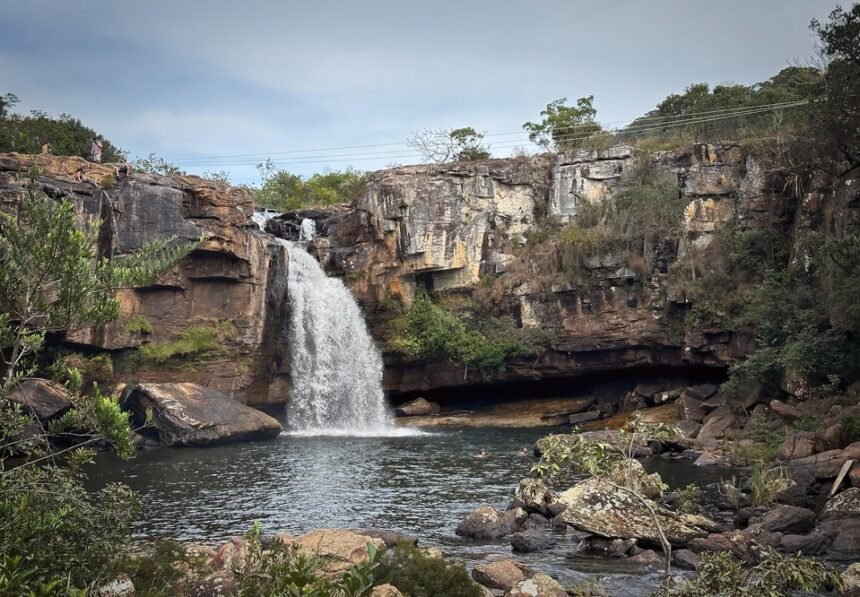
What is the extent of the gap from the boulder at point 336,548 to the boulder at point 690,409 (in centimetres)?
2028

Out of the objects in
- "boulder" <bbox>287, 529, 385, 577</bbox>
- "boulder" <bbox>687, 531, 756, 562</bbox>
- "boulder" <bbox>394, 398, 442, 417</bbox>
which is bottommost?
"boulder" <bbox>394, 398, 442, 417</bbox>

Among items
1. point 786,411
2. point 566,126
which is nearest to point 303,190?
point 566,126

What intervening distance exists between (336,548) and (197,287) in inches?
925

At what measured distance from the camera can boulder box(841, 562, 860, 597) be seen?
9.72 metres

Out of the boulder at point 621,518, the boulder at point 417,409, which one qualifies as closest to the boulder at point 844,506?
the boulder at point 621,518

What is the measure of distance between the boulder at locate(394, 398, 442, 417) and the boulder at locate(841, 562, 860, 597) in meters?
26.1

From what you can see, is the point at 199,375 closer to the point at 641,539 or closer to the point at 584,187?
the point at 584,187

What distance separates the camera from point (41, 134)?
36562mm

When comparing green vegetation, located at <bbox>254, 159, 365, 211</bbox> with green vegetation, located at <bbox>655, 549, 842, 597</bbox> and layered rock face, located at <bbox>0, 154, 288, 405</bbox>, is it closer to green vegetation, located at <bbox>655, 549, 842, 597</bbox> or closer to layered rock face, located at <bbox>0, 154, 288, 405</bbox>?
layered rock face, located at <bbox>0, 154, 288, 405</bbox>

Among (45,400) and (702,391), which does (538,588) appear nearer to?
(45,400)

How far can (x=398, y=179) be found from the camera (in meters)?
36.8

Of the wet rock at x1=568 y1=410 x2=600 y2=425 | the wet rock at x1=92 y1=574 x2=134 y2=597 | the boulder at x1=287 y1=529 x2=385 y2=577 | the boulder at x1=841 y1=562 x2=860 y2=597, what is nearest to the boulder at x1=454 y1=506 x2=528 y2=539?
the boulder at x1=287 y1=529 x2=385 y2=577

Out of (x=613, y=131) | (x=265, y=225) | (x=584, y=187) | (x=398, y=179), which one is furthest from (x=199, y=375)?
(x=613, y=131)

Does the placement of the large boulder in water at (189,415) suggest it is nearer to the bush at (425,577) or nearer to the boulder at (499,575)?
the boulder at (499,575)
